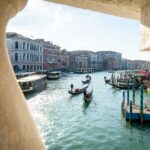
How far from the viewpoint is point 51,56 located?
66.3 metres

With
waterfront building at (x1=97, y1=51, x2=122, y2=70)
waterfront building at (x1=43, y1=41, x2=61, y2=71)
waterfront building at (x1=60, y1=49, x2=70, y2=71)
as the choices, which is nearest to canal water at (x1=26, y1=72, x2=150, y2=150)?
waterfront building at (x1=43, y1=41, x2=61, y2=71)

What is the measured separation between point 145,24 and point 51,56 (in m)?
65.5

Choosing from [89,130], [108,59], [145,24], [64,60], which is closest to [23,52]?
[64,60]

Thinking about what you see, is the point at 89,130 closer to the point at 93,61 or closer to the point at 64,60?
the point at 64,60

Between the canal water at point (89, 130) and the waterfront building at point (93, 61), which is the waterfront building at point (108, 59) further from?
the canal water at point (89, 130)

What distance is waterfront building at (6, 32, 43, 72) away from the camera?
46.6m

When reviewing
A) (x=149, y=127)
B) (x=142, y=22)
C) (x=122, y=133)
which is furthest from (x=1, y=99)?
(x=149, y=127)

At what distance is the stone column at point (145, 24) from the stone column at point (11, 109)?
702 mm

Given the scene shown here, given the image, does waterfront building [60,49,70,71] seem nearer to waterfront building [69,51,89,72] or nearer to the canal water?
waterfront building [69,51,89,72]

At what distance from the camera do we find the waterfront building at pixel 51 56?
204 ft

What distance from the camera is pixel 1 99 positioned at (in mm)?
932

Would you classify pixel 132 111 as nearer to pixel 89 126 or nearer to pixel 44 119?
pixel 89 126

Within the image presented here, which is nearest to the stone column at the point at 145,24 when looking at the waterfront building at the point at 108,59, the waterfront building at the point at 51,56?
the waterfront building at the point at 51,56

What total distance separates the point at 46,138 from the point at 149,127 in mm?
5833
